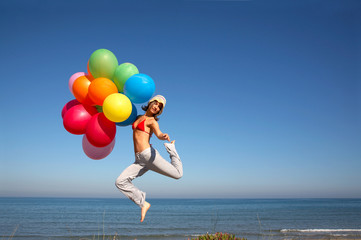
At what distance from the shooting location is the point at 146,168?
14.9ft

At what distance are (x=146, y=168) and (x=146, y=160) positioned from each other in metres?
0.22

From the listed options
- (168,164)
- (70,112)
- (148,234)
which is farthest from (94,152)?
(148,234)

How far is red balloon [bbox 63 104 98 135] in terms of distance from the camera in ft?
15.4

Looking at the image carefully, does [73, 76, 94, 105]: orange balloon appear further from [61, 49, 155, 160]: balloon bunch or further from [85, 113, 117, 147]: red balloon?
[85, 113, 117, 147]: red balloon

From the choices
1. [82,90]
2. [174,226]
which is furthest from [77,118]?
[174,226]

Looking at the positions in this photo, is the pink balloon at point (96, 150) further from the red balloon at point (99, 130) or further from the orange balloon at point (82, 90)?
the orange balloon at point (82, 90)

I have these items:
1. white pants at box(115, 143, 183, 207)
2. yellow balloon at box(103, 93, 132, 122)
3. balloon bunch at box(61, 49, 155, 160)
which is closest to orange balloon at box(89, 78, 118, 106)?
balloon bunch at box(61, 49, 155, 160)

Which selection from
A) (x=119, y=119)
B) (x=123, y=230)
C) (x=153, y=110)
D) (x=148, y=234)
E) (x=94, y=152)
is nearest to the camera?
(x=119, y=119)

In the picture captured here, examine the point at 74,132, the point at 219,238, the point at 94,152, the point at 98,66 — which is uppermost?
the point at 98,66

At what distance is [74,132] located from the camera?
4.87 metres

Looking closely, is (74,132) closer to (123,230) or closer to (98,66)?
(98,66)

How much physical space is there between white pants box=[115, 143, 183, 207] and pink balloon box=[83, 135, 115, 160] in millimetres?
748

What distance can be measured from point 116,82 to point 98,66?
15.1 inches

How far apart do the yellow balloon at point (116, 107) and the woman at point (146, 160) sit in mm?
370
